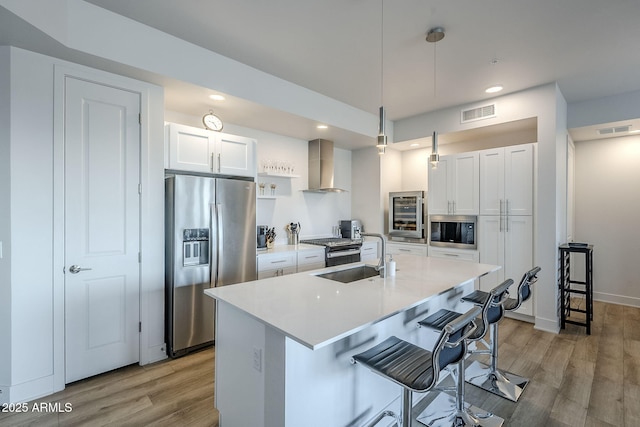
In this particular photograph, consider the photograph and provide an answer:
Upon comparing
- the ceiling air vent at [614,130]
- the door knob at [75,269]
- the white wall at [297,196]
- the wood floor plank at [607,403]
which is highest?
the ceiling air vent at [614,130]

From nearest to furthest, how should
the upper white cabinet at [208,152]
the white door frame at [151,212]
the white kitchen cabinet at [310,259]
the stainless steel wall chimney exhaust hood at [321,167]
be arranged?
the white door frame at [151,212] → the upper white cabinet at [208,152] → the white kitchen cabinet at [310,259] → the stainless steel wall chimney exhaust hood at [321,167]

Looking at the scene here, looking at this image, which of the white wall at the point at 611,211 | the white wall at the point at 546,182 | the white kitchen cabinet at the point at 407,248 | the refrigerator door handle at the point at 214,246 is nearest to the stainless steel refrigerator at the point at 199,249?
the refrigerator door handle at the point at 214,246

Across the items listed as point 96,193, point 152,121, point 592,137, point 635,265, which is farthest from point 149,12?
point 635,265

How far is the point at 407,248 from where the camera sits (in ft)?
16.1

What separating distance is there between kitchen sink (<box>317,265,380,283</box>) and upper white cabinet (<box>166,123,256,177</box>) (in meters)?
1.70

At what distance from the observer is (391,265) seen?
237cm

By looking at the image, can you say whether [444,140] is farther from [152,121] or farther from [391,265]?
[152,121]

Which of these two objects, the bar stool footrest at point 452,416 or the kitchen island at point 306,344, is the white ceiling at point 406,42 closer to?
the kitchen island at point 306,344

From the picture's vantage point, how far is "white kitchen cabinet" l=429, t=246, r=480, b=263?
4.19m

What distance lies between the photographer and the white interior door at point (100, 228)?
7.80 feet

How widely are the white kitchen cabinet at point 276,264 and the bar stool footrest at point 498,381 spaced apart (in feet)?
7.14

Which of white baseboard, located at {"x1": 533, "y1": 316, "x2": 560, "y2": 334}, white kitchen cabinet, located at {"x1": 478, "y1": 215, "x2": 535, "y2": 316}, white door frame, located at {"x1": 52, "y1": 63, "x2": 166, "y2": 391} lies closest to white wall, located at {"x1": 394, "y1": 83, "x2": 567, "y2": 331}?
white baseboard, located at {"x1": 533, "y1": 316, "x2": 560, "y2": 334}

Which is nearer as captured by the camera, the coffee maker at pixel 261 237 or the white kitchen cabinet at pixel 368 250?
the coffee maker at pixel 261 237

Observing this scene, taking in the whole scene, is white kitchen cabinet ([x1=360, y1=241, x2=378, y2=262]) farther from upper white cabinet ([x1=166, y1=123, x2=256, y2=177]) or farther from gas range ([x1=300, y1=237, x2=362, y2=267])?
upper white cabinet ([x1=166, y1=123, x2=256, y2=177])
